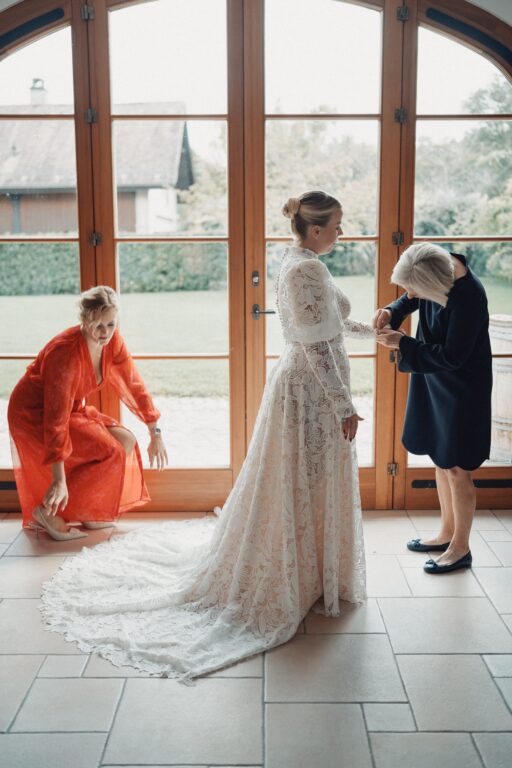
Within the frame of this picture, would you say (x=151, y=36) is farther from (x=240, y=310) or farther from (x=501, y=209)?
(x=501, y=209)

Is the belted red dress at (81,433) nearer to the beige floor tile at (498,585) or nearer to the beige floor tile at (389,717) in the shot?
the beige floor tile at (498,585)

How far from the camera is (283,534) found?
116 inches

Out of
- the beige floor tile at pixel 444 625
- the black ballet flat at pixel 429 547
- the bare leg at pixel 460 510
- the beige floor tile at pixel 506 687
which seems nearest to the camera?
the beige floor tile at pixel 506 687

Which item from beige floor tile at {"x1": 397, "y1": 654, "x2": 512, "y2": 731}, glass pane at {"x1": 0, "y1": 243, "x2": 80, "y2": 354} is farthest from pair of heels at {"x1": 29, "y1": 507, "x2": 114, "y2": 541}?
beige floor tile at {"x1": 397, "y1": 654, "x2": 512, "y2": 731}

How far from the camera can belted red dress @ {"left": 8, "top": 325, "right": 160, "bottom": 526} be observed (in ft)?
12.1

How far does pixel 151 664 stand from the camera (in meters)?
2.69

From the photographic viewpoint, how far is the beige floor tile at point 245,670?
2.63 meters

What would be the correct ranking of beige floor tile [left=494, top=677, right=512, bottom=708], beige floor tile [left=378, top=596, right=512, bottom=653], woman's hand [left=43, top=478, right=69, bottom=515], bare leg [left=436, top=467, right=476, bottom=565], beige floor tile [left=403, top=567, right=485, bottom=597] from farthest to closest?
woman's hand [left=43, top=478, right=69, bottom=515] → bare leg [left=436, top=467, right=476, bottom=565] → beige floor tile [left=403, top=567, right=485, bottom=597] → beige floor tile [left=378, top=596, right=512, bottom=653] → beige floor tile [left=494, top=677, right=512, bottom=708]

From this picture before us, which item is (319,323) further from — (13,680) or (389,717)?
(13,680)

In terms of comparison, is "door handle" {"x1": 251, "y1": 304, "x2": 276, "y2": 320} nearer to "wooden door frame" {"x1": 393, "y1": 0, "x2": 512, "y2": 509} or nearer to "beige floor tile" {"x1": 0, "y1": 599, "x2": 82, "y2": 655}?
"wooden door frame" {"x1": 393, "y1": 0, "x2": 512, "y2": 509}

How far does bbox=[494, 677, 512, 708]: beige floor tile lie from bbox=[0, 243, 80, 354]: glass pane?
2.52 m

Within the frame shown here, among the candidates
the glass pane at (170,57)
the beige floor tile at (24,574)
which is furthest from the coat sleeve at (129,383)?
the glass pane at (170,57)

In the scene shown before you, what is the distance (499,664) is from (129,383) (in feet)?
6.75

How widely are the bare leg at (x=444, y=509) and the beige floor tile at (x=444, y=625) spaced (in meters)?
0.48
